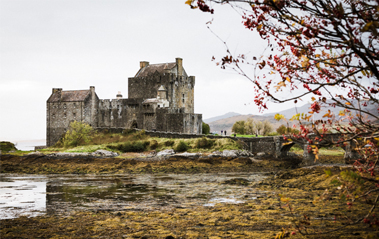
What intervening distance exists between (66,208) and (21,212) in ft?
5.52

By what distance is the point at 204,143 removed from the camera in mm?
40938

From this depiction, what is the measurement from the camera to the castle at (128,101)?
193 ft

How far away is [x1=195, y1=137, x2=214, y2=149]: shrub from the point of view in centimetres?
4088

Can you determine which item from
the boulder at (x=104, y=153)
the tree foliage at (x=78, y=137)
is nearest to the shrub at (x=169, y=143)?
the boulder at (x=104, y=153)

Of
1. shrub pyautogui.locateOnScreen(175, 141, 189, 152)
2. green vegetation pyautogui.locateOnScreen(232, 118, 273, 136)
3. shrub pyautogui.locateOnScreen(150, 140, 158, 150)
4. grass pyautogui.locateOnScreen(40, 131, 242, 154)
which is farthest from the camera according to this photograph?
green vegetation pyautogui.locateOnScreen(232, 118, 273, 136)

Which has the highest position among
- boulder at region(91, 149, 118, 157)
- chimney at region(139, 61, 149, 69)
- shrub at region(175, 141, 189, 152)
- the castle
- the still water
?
chimney at region(139, 61, 149, 69)

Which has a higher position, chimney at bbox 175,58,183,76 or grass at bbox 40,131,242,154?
chimney at bbox 175,58,183,76

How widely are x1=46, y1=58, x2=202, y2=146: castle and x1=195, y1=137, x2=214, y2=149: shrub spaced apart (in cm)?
1532

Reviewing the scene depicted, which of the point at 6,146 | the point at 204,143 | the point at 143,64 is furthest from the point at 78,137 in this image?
the point at 204,143

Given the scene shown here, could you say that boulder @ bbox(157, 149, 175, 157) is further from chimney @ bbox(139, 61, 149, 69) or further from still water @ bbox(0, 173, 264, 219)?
chimney @ bbox(139, 61, 149, 69)

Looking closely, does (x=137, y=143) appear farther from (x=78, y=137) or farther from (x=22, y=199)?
(x=22, y=199)

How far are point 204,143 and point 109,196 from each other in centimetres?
2326

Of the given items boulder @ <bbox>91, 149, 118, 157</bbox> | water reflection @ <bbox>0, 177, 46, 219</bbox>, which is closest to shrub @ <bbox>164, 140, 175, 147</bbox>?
boulder @ <bbox>91, 149, 118, 157</bbox>

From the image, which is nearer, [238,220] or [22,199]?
[238,220]
